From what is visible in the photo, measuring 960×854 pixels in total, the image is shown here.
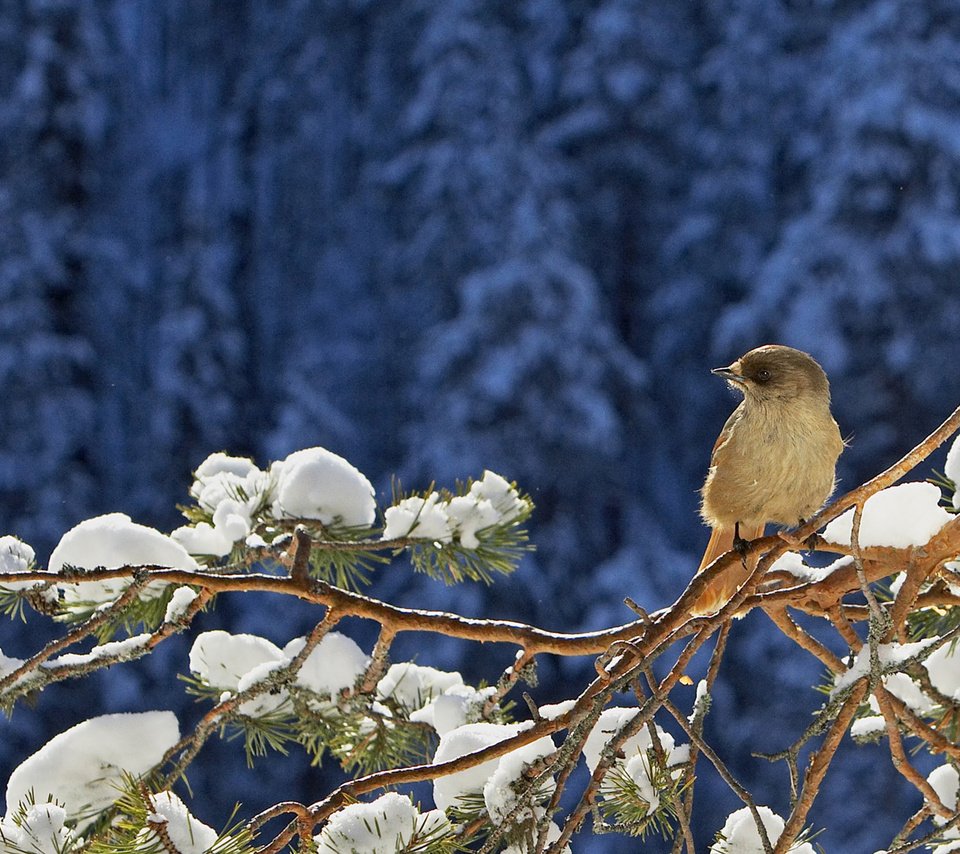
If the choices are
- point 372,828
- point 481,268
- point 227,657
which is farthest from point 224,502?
point 481,268

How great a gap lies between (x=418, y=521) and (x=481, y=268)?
18.1ft

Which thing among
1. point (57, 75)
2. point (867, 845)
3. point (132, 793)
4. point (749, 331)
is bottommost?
point (867, 845)

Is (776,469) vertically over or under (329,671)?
over

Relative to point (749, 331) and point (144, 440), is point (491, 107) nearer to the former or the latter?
point (749, 331)

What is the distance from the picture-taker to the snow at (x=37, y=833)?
1.13 metres

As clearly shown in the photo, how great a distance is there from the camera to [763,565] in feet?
4.03

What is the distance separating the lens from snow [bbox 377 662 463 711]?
1.82 meters

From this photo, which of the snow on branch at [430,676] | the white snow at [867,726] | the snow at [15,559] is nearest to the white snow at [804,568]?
the snow on branch at [430,676]

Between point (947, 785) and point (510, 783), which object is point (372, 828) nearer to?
point (510, 783)

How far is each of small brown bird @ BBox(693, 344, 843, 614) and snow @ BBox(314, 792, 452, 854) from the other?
32.2 inches

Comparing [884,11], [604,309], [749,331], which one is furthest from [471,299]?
[884,11]

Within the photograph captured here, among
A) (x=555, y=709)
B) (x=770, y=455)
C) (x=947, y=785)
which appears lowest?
(x=947, y=785)

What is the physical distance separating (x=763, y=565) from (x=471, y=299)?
557 centimetres

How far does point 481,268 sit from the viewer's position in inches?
276
